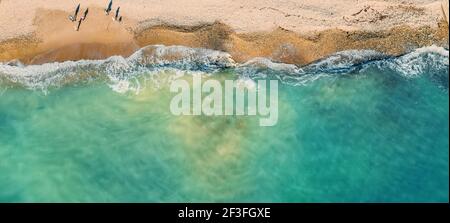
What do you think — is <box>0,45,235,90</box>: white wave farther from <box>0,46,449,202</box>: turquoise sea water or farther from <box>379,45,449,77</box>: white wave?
<box>379,45,449,77</box>: white wave

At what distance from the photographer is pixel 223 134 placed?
17469 millimetres

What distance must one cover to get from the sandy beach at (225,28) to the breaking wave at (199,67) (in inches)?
9.0

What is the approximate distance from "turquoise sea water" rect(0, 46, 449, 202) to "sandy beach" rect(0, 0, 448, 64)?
355 mm

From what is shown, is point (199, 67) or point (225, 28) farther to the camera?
point (225, 28)

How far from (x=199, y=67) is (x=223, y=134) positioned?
2.19 meters

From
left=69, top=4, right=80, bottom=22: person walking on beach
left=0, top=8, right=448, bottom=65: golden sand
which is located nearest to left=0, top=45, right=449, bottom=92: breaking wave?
left=0, top=8, right=448, bottom=65: golden sand

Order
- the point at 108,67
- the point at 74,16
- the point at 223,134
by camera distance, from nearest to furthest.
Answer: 1. the point at 223,134
2. the point at 108,67
3. the point at 74,16

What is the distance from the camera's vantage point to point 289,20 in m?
18.2

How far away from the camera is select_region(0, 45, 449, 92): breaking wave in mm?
17953

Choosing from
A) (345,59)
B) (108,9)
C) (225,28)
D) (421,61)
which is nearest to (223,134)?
(225,28)

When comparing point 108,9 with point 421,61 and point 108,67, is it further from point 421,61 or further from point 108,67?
point 421,61

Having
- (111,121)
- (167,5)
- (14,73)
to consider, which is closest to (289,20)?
(167,5)
